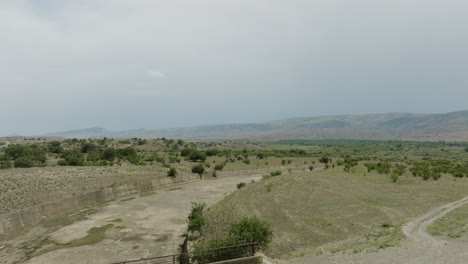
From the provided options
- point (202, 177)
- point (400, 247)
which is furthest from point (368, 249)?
point (202, 177)

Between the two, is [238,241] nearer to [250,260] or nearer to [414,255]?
[250,260]

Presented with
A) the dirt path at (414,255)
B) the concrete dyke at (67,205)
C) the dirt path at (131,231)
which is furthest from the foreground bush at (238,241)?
the concrete dyke at (67,205)

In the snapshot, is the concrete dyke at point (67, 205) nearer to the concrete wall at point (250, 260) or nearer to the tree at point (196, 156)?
the concrete wall at point (250, 260)

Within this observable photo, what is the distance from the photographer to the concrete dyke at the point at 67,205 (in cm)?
2926

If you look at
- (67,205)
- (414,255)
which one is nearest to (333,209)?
(414,255)

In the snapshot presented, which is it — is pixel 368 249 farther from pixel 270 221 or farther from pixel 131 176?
pixel 131 176

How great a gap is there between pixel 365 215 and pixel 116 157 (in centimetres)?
6892

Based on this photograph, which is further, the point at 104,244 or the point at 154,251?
the point at 104,244

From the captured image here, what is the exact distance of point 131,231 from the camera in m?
27.6

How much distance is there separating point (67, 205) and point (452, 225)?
39542mm

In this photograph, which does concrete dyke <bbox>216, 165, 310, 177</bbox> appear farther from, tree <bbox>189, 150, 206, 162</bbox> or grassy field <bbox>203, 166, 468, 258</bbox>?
grassy field <bbox>203, 166, 468, 258</bbox>

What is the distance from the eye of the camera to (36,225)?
101 ft

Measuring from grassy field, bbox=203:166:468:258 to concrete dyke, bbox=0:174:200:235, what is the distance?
17744mm

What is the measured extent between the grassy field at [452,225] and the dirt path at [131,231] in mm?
19446
